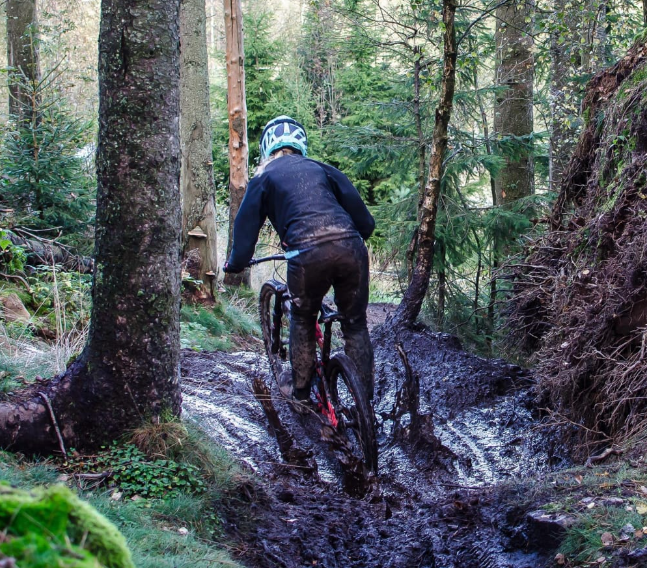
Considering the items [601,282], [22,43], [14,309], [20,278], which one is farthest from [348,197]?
[22,43]

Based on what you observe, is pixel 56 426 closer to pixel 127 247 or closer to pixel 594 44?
pixel 127 247

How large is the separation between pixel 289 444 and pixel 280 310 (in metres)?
1.28

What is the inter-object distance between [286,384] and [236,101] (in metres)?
7.86

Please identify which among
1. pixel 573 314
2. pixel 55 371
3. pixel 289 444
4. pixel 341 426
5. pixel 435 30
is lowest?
pixel 289 444

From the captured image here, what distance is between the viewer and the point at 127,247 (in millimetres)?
4215

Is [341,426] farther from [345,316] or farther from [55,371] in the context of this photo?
[55,371]

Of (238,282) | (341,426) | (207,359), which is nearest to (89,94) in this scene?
(238,282)

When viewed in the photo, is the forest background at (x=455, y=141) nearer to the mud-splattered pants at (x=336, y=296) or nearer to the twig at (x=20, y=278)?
the twig at (x=20, y=278)

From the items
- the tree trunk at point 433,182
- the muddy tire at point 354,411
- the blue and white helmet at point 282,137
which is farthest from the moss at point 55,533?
the tree trunk at point 433,182

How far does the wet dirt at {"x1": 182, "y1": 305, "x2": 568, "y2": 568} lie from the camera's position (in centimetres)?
388

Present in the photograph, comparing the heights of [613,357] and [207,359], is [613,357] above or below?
above

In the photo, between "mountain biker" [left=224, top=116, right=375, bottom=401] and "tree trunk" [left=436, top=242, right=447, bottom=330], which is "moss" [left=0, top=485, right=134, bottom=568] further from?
"tree trunk" [left=436, top=242, right=447, bottom=330]

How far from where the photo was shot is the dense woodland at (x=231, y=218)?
4223mm

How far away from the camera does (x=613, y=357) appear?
193 inches
